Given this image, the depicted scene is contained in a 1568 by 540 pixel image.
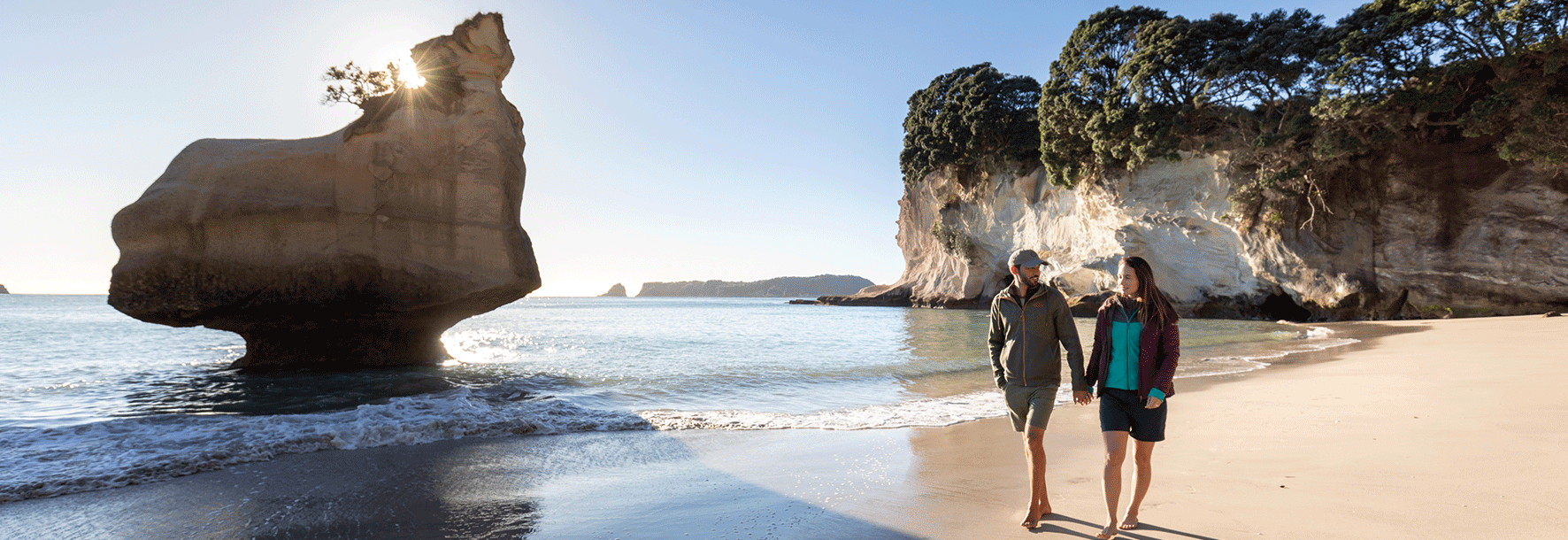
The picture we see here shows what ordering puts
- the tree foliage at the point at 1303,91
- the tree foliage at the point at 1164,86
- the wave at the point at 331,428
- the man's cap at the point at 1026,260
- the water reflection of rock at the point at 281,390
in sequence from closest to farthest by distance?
the man's cap at the point at 1026,260 → the wave at the point at 331,428 → the water reflection of rock at the point at 281,390 → the tree foliage at the point at 1303,91 → the tree foliage at the point at 1164,86

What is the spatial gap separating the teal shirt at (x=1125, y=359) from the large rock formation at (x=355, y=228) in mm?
12441

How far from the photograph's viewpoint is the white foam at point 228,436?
5.48m

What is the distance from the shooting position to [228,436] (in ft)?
22.0

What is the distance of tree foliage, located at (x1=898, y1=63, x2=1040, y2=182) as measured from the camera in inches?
1640

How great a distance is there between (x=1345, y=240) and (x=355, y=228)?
3386cm

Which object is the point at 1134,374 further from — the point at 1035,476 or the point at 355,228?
the point at 355,228

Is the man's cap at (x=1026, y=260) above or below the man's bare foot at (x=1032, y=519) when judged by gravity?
above

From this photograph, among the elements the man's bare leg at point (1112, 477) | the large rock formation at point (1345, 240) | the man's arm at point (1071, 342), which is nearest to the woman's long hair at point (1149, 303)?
Answer: the man's arm at point (1071, 342)

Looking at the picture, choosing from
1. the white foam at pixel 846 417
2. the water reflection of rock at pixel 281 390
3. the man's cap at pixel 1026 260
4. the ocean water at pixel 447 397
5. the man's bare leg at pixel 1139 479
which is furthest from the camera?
the water reflection of rock at pixel 281 390

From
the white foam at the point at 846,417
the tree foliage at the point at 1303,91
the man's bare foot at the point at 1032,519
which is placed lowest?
the white foam at the point at 846,417

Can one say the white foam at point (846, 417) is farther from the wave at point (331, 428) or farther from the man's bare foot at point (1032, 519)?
the man's bare foot at point (1032, 519)

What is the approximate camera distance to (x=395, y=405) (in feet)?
26.5

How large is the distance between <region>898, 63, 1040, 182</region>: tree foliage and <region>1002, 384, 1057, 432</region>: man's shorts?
132ft

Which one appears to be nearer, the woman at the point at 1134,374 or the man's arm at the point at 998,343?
the woman at the point at 1134,374
